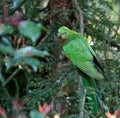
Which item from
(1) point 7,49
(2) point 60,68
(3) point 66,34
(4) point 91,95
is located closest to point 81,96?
(4) point 91,95

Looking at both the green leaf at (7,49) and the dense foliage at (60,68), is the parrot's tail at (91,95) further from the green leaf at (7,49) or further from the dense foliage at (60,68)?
the green leaf at (7,49)

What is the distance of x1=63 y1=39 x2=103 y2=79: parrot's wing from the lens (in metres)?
1.98

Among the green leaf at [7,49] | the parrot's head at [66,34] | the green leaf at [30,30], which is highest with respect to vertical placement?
the green leaf at [30,30]

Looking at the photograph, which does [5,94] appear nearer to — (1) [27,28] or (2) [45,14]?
(2) [45,14]

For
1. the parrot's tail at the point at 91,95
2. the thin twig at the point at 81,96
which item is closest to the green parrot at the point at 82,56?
the parrot's tail at the point at 91,95

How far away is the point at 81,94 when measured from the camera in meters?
1.71

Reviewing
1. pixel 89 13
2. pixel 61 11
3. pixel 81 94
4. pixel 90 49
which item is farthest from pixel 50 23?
pixel 81 94

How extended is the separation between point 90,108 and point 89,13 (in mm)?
748

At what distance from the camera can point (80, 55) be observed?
2078mm

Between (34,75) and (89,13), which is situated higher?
(89,13)

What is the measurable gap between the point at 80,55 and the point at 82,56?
14 mm

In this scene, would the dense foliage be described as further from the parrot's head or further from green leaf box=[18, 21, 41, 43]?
green leaf box=[18, 21, 41, 43]

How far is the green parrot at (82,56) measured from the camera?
194cm

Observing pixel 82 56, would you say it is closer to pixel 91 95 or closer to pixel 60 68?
pixel 60 68
